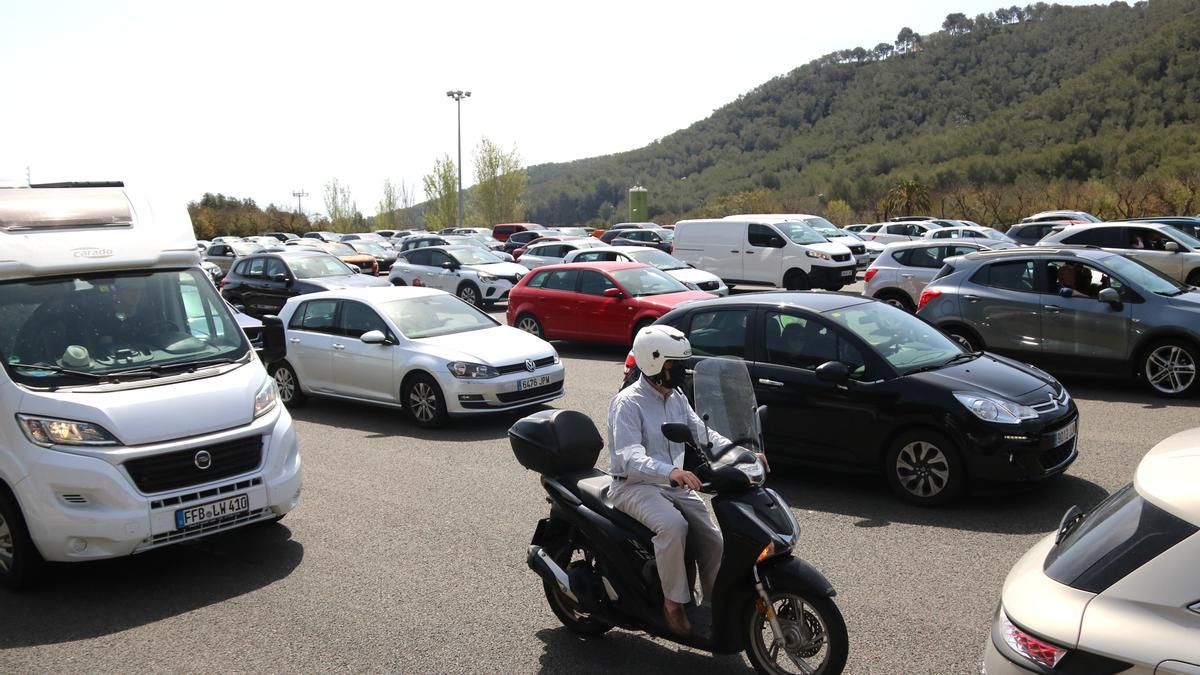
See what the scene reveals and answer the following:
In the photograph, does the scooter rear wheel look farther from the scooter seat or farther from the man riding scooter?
the man riding scooter

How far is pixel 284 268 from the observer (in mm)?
20859

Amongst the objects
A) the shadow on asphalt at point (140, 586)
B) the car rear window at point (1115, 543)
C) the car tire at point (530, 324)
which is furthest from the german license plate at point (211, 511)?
the car tire at point (530, 324)

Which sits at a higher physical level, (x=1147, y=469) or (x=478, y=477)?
(x=1147, y=469)

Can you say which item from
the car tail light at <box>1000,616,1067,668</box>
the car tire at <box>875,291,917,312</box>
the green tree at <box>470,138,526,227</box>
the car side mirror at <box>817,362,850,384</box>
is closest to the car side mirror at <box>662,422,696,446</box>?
the car tail light at <box>1000,616,1067,668</box>

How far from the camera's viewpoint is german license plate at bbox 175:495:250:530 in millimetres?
6117

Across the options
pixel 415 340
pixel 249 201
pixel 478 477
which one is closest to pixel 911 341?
pixel 478 477

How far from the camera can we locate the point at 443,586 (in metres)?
6.09

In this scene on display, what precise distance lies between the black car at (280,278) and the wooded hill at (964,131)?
34.0 m

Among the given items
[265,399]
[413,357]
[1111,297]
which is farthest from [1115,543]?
[1111,297]

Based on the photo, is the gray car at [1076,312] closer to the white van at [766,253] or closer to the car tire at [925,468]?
the car tire at [925,468]

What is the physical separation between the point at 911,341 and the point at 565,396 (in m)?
5.36

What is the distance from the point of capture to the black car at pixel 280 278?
67.2 feet

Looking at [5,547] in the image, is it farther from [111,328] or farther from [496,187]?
[496,187]

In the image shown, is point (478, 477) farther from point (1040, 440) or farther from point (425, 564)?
point (1040, 440)
